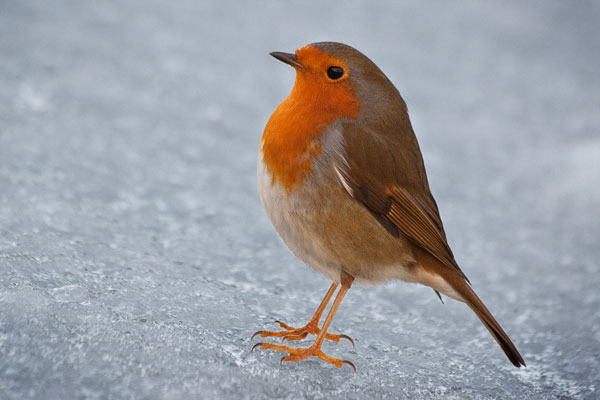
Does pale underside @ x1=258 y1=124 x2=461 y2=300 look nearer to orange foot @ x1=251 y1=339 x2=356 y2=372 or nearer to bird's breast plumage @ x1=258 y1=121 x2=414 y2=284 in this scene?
bird's breast plumage @ x1=258 y1=121 x2=414 y2=284

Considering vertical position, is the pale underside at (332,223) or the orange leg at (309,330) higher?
the pale underside at (332,223)

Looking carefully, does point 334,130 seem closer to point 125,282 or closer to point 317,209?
point 317,209

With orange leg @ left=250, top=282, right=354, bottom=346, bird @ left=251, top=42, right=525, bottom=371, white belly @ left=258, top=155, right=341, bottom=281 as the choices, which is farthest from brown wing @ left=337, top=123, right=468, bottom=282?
A: orange leg @ left=250, top=282, right=354, bottom=346

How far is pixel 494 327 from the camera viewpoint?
8.03ft

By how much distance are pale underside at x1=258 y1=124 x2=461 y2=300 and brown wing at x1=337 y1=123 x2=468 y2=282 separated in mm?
32

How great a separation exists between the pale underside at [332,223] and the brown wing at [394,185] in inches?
1.3

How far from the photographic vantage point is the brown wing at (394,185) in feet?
7.89

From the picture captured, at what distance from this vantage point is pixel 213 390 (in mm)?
2209

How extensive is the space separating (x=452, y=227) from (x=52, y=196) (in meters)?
2.22

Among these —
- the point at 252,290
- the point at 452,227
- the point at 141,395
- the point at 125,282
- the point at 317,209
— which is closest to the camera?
the point at 141,395

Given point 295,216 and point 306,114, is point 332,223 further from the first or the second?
point 306,114

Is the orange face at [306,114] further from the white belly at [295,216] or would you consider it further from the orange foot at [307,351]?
the orange foot at [307,351]

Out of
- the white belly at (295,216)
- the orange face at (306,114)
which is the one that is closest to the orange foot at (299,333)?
the white belly at (295,216)

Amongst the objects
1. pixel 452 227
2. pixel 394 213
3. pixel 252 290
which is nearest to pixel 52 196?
pixel 252 290
